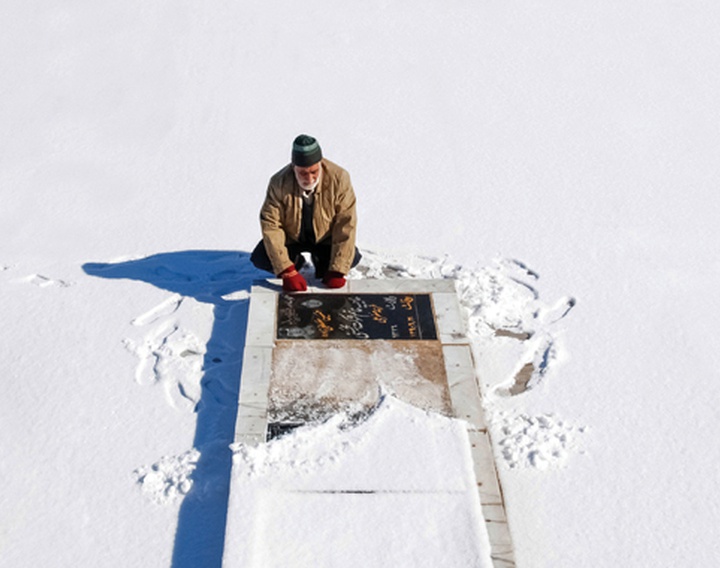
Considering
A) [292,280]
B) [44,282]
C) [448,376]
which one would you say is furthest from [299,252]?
[44,282]

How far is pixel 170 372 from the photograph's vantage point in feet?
14.3

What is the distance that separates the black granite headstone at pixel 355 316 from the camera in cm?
446

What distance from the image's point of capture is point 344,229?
4.63 meters

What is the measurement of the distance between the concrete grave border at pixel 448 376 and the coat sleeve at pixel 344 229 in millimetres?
168

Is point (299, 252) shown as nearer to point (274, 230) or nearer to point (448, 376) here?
point (274, 230)

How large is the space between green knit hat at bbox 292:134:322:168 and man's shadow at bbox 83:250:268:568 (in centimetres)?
102

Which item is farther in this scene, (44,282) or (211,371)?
(44,282)

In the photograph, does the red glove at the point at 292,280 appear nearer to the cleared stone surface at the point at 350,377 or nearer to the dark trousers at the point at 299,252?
the dark trousers at the point at 299,252

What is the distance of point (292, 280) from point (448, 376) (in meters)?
1.04

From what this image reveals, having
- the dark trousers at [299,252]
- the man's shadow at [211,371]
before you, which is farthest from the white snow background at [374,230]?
the dark trousers at [299,252]

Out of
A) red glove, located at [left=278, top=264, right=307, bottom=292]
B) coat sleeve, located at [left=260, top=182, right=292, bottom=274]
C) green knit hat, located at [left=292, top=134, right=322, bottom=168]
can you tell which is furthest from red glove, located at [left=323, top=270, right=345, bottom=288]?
green knit hat, located at [left=292, top=134, right=322, bottom=168]

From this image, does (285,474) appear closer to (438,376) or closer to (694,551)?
(438,376)

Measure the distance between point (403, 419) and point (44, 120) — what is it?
4342mm

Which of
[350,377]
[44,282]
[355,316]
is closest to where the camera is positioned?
[350,377]
